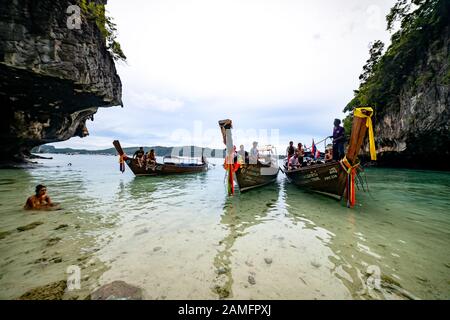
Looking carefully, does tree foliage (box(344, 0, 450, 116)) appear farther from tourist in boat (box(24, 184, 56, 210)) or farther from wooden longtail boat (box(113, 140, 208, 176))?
tourist in boat (box(24, 184, 56, 210))

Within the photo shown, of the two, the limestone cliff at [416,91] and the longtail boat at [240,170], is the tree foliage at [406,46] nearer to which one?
the limestone cliff at [416,91]

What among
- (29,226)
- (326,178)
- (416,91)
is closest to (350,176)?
(326,178)

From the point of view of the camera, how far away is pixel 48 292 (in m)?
2.19

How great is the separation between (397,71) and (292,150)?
67.2 ft

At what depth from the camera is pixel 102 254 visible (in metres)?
3.13

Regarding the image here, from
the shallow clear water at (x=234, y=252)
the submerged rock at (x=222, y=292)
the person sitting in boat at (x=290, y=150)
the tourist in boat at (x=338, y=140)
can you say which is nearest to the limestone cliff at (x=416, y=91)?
the person sitting in boat at (x=290, y=150)

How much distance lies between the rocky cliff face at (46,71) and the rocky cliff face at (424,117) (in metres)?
30.5

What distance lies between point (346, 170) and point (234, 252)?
5.75 meters

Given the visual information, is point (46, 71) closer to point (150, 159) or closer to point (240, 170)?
point (150, 159)

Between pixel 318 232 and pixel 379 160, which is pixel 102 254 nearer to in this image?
pixel 318 232

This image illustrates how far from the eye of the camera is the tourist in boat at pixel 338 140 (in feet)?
25.2

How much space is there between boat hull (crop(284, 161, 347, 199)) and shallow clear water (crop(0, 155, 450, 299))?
→ 1.55 metres

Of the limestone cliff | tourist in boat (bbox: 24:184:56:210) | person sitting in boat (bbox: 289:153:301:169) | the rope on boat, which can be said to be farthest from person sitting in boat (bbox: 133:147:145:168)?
the limestone cliff
